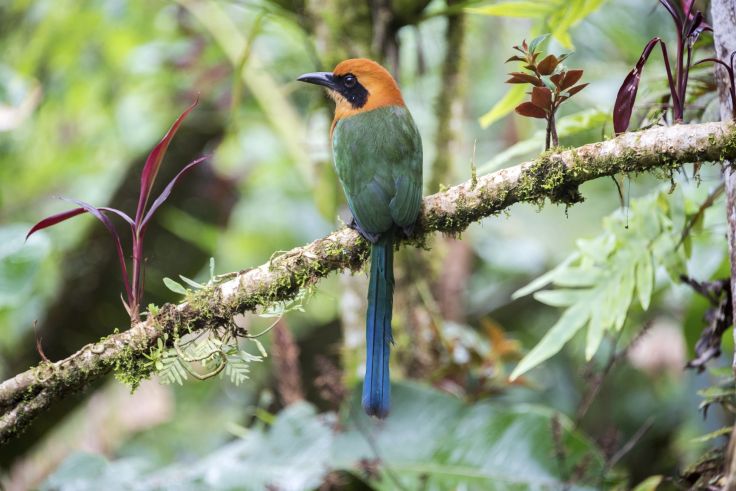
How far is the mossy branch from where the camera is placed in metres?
1.52

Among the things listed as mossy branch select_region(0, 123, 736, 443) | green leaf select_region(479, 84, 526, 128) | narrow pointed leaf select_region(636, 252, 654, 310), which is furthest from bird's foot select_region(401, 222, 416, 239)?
narrow pointed leaf select_region(636, 252, 654, 310)

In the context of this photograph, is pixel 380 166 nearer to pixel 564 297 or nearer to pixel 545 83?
pixel 564 297

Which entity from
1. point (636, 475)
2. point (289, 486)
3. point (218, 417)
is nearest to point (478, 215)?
point (289, 486)

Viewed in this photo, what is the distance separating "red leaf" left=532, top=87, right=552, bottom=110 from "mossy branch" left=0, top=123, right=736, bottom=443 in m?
0.11

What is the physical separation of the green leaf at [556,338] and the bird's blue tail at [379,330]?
1.21 ft

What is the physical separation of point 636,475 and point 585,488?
171cm

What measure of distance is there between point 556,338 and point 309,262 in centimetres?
81

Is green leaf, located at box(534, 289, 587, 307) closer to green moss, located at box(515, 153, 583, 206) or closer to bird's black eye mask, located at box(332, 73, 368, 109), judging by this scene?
green moss, located at box(515, 153, 583, 206)

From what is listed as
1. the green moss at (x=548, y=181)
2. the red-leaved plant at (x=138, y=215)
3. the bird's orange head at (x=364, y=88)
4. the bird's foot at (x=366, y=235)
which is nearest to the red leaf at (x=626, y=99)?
the green moss at (x=548, y=181)

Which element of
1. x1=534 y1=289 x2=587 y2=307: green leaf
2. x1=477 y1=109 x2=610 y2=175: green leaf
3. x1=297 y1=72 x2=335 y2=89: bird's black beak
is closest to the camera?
x1=477 y1=109 x2=610 y2=175: green leaf

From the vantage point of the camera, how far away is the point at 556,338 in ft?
6.99

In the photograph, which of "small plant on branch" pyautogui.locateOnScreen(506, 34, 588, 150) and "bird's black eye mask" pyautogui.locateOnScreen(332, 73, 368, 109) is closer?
"small plant on branch" pyautogui.locateOnScreen(506, 34, 588, 150)

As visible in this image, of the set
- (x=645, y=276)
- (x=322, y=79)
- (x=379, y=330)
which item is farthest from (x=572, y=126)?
(x=322, y=79)

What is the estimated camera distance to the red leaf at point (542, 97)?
5.14 ft
